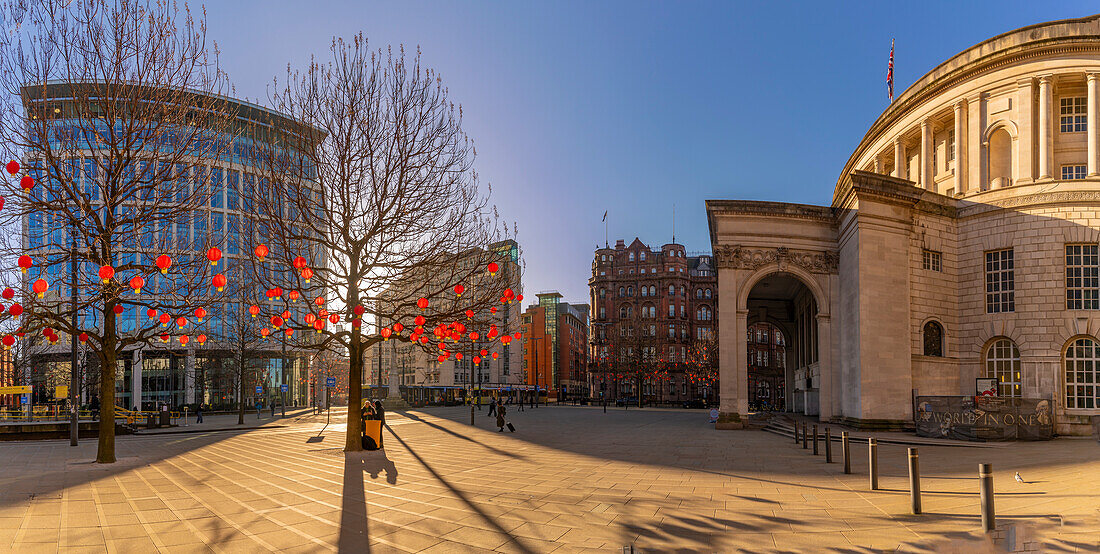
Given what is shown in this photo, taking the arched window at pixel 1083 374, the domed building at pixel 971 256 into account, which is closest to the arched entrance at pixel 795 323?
the domed building at pixel 971 256

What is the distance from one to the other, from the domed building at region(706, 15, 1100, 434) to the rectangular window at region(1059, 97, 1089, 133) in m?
→ 0.06

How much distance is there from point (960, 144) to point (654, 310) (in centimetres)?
6915

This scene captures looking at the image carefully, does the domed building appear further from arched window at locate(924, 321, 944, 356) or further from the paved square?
the paved square

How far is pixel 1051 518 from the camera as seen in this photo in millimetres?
9625

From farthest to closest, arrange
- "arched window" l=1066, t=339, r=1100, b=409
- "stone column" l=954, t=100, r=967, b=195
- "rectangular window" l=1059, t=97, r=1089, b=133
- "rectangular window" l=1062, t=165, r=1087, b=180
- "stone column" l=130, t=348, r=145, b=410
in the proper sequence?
"stone column" l=130, t=348, r=145, b=410, "stone column" l=954, t=100, r=967, b=195, "rectangular window" l=1059, t=97, r=1089, b=133, "rectangular window" l=1062, t=165, r=1087, b=180, "arched window" l=1066, t=339, r=1100, b=409

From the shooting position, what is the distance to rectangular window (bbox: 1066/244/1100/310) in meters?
30.9

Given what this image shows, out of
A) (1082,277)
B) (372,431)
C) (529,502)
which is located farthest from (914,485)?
(1082,277)

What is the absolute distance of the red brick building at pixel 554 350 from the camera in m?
142

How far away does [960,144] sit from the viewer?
39.0 m

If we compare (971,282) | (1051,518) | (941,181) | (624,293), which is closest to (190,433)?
(1051,518)

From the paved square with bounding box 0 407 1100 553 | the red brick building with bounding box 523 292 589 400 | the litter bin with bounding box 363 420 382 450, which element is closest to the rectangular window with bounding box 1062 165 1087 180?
the paved square with bounding box 0 407 1100 553

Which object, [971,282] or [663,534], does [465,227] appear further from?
[971,282]

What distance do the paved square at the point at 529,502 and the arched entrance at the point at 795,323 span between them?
20336 mm

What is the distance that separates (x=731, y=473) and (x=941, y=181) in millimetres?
35042
